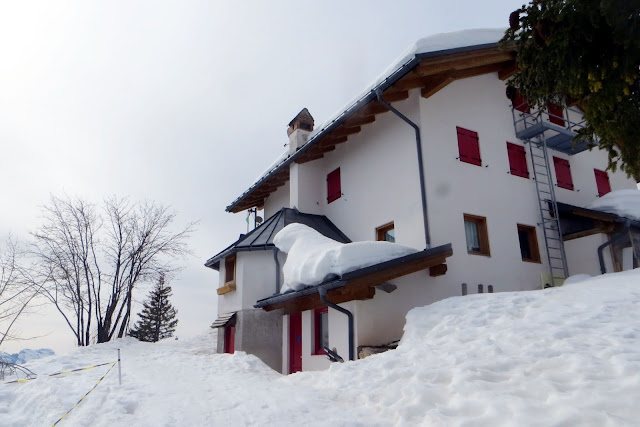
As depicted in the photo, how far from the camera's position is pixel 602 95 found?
560 cm

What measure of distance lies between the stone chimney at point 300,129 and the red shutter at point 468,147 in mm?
6745

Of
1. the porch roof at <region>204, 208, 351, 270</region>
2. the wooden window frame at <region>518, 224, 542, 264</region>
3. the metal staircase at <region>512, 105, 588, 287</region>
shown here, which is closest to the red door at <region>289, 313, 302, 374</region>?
the porch roof at <region>204, 208, 351, 270</region>

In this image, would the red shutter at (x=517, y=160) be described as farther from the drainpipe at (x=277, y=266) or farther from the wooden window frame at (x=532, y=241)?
the drainpipe at (x=277, y=266)

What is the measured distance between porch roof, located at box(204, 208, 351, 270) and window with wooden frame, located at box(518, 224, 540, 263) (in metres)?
4.95

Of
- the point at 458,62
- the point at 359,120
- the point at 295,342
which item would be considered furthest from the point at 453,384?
the point at 359,120

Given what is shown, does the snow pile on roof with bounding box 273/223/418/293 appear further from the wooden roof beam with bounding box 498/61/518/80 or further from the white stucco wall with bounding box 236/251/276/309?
the wooden roof beam with bounding box 498/61/518/80

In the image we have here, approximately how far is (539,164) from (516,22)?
903cm

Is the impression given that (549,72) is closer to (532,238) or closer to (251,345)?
(532,238)

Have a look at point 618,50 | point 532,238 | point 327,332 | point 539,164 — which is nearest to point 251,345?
point 327,332

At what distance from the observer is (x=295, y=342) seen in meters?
12.6

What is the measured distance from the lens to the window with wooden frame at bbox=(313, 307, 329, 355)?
11234mm

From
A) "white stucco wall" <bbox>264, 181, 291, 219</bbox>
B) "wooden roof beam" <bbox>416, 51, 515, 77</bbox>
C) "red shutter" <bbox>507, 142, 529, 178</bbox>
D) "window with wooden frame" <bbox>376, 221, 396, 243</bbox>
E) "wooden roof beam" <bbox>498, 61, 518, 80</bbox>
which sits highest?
"wooden roof beam" <bbox>498, 61, 518, 80</bbox>

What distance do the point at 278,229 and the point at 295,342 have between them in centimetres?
396

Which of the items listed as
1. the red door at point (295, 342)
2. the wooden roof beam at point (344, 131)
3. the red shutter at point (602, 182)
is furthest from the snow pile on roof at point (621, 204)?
the red door at point (295, 342)
